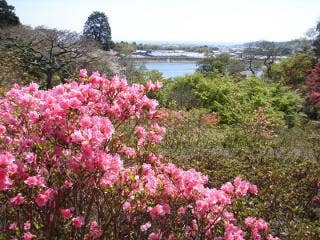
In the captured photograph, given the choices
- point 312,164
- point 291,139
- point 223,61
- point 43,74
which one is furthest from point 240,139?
point 223,61

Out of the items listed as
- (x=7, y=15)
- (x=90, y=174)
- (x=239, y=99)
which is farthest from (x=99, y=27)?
(x=90, y=174)

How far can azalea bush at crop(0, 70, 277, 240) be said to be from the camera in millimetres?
3314

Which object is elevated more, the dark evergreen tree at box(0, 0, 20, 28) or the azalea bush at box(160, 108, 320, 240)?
the dark evergreen tree at box(0, 0, 20, 28)

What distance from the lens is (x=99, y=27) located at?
153 feet

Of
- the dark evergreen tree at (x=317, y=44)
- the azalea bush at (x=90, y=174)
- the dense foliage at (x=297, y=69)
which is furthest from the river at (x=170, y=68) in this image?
the azalea bush at (x=90, y=174)

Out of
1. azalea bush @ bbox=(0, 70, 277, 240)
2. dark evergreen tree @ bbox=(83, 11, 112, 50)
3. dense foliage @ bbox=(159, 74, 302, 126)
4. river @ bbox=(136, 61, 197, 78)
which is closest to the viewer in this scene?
azalea bush @ bbox=(0, 70, 277, 240)

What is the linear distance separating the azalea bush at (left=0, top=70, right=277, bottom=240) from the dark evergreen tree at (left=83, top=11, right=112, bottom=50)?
140 feet

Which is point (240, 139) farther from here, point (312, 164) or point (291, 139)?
point (312, 164)

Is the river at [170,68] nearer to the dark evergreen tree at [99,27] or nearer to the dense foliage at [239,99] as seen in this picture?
the dark evergreen tree at [99,27]

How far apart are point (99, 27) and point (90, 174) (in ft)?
146

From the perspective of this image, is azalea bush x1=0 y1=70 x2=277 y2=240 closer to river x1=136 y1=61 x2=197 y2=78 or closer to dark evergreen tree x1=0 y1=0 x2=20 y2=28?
dark evergreen tree x1=0 y1=0 x2=20 y2=28

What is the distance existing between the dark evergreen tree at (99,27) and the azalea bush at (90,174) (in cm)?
4262

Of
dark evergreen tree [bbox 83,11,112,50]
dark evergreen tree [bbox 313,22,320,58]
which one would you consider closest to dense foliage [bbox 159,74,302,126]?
dark evergreen tree [bbox 313,22,320,58]

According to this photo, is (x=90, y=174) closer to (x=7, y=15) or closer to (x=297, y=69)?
(x=7, y=15)
